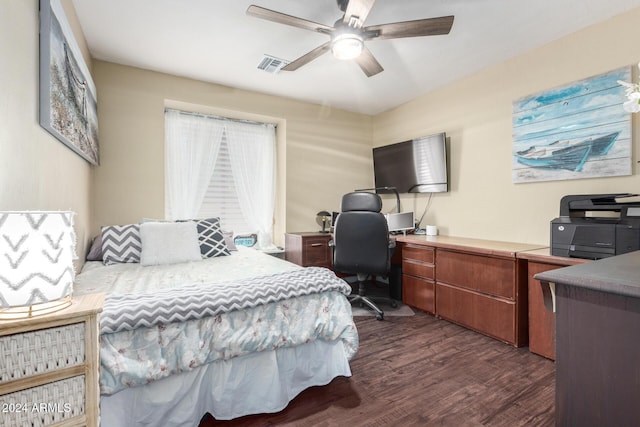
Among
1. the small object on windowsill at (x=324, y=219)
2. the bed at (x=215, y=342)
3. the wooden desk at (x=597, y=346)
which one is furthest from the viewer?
the small object on windowsill at (x=324, y=219)

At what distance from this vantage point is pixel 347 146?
442cm

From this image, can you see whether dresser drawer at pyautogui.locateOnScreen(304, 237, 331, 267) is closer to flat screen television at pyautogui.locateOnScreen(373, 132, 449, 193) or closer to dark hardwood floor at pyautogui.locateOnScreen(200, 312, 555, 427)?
flat screen television at pyautogui.locateOnScreen(373, 132, 449, 193)

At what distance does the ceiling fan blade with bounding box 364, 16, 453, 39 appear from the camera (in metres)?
1.84

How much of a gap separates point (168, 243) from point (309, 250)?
1.60 meters

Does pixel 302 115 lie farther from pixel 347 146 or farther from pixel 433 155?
pixel 433 155

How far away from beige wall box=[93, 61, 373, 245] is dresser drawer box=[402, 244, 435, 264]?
1.40 meters

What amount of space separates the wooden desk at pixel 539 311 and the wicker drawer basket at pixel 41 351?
2624 millimetres

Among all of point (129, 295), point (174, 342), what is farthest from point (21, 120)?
point (174, 342)

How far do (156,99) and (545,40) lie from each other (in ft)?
12.3

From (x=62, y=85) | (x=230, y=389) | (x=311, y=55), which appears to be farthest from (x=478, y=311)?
(x=62, y=85)

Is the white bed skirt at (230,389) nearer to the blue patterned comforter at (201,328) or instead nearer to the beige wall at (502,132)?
the blue patterned comforter at (201,328)

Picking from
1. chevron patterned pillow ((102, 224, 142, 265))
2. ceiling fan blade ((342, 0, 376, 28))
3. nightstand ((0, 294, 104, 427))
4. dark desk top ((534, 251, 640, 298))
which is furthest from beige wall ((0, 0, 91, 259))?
dark desk top ((534, 251, 640, 298))

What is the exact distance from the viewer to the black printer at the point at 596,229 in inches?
71.0

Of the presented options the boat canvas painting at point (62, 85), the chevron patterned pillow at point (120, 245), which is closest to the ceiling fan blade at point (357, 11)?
the boat canvas painting at point (62, 85)
